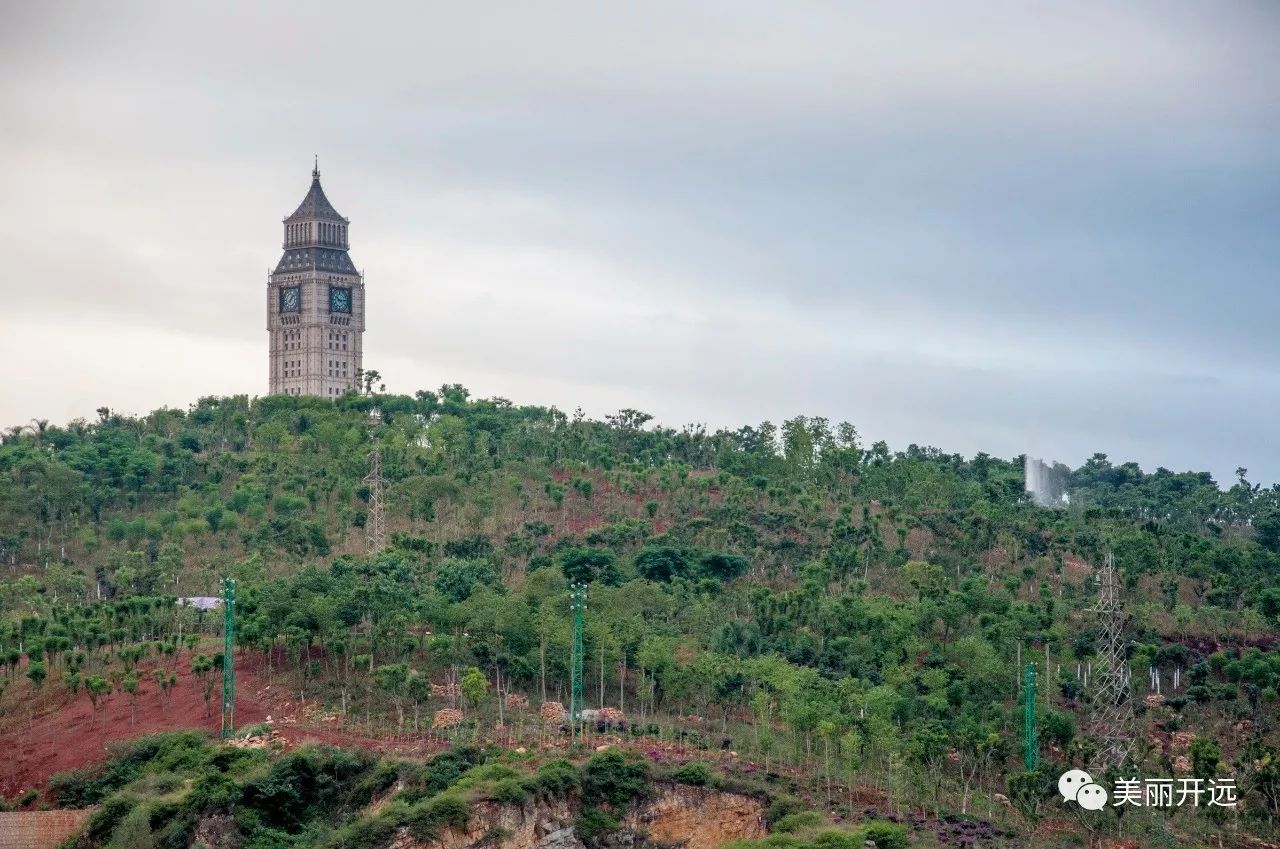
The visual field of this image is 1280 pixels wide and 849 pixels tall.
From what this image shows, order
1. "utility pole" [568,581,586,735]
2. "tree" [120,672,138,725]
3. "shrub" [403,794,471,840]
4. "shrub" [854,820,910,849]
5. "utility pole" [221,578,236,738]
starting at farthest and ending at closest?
"tree" [120,672,138,725]
"utility pole" [221,578,236,738]
"utility pole" [568,581,586,735]
"shrub" [403,794,471,840]
"shrub" [854,820,910,849]

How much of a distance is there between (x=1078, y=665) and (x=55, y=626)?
42250 millimetres

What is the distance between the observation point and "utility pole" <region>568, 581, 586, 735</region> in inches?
2795

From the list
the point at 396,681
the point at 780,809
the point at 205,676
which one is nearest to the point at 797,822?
the point at 780,809

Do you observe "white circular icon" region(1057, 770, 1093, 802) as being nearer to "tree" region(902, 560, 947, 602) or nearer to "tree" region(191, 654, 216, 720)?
"tree" region(902, 560, 947, 602)

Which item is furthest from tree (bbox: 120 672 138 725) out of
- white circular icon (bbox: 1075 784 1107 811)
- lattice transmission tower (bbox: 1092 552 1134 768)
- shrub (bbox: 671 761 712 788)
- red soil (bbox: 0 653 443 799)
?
lattice transmission tower (bbox: 1092 552 1134 768)

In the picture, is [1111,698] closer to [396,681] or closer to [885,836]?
[885,836]

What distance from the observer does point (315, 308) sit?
144m

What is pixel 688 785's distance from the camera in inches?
2598

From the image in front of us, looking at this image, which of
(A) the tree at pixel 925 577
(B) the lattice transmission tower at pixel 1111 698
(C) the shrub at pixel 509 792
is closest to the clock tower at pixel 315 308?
(A) the tree at pixel 925 577

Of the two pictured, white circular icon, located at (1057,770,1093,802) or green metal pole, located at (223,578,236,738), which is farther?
green metal pole, located at (223,578,236,738)

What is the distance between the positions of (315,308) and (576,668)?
7513cm

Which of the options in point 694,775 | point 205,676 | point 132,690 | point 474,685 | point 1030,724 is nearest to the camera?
point 694,775

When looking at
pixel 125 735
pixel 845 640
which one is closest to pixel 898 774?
pixel 845 640
